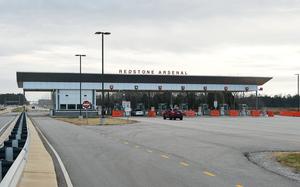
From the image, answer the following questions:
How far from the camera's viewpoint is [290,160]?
16312 millimetres

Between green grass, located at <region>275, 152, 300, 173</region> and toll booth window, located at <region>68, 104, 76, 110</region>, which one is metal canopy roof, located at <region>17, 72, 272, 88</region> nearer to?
toll booth window, located at <region>68, 104, 76, 110</region>

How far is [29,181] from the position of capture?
40.1ft

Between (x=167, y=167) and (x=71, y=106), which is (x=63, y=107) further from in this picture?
(x=167, y=167)

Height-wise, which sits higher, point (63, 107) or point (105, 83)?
point (105, 83)

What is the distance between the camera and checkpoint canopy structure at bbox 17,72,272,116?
8817 cm

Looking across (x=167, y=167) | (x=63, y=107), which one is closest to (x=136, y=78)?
(x=63, y=107)

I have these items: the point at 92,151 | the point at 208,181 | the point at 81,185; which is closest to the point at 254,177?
the point at 208,181

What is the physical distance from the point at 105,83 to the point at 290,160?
249 ft

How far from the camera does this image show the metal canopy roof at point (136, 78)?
286 ft

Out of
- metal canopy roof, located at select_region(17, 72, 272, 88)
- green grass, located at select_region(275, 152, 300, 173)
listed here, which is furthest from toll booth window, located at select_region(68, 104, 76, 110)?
green grass, located at select_region(275, 152, 300, 173)

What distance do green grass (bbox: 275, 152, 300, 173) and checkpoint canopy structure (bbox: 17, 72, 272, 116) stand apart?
71.6 m

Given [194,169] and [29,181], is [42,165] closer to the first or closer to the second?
[29,181]

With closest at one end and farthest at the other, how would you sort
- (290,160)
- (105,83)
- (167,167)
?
(167,167) → (290,160) → (105,83)

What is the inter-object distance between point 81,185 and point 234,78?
8754 cm
